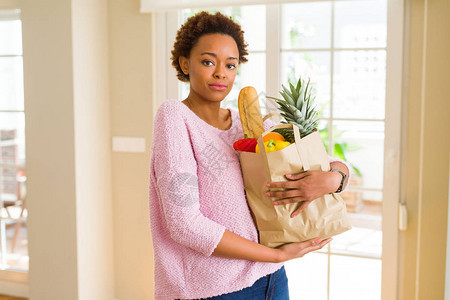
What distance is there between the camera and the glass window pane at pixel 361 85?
496 centimetres

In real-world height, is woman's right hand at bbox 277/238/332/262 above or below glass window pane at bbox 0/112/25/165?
below

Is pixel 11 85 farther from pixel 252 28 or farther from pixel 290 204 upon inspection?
pixel 290 204

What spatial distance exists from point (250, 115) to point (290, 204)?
279 mm

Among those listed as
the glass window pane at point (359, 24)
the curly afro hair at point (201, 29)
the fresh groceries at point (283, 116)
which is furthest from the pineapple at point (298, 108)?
the glass window pane at point (359, 24)

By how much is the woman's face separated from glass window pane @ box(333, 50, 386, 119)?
3512 mm

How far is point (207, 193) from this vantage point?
1270mm

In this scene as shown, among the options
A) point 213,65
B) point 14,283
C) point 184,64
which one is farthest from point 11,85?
point 213,65

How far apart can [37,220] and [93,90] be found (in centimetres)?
91

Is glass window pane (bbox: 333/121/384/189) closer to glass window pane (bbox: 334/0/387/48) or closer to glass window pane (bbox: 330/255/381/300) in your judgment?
glass window pane (bbox: 334/0/387/48)

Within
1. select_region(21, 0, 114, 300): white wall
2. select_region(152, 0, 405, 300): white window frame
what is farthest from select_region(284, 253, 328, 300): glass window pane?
select_region(21, 0, 114, 300): white wall

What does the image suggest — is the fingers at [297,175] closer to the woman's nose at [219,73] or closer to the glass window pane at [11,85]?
the woman's nose at [219,73]

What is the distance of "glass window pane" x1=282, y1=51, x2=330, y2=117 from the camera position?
289cm

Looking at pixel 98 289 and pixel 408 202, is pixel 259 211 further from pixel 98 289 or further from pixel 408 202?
pixel 98 289

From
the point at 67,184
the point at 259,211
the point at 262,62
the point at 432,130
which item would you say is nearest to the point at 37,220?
the point at 67,184
